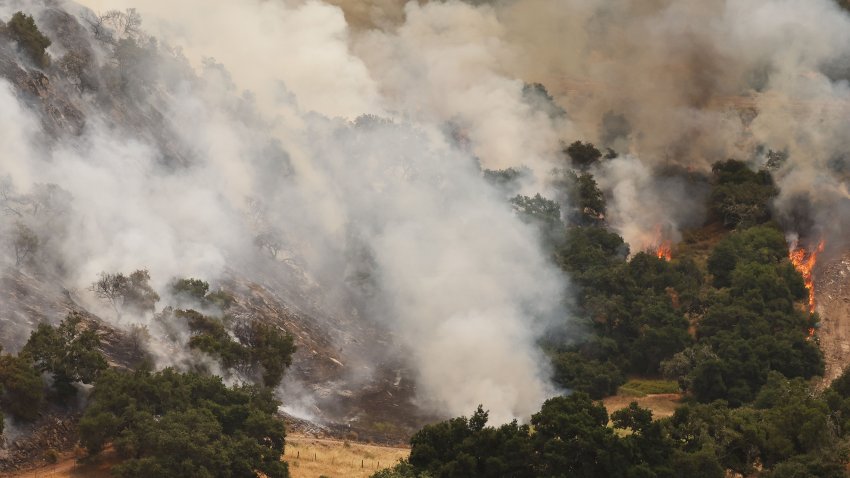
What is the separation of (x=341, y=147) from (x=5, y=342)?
41016 mm

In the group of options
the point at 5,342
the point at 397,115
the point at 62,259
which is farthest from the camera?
the point at 397,115

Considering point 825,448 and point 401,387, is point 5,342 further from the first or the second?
point 825,448

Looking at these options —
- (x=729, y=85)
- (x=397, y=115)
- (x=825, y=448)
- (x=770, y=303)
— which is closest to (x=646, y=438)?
(x=825, y=448)

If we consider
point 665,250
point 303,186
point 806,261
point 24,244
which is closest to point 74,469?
point 24,244

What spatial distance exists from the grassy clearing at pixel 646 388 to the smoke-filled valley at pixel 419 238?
21 cm

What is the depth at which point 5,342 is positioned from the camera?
170 ft

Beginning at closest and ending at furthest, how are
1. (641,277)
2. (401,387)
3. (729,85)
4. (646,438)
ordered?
1. (646,438)
2. (401,387)
3. (641,277)
4. (729,85)

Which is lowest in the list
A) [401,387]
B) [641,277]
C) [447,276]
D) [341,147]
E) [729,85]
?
[401,387]

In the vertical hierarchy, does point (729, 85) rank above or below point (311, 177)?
above

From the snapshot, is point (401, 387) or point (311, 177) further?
point (311, 177)

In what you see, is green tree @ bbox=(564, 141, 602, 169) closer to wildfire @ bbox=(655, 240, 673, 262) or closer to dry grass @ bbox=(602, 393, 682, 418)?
wildfire @ bbox=(655, 240, 673, 262)

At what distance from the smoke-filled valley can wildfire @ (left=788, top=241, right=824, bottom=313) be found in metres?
0.26

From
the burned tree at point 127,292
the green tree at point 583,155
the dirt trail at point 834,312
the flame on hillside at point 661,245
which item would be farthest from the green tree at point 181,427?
the green tree at point 583,155

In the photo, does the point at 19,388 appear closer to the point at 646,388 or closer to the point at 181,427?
the point at 181,427
